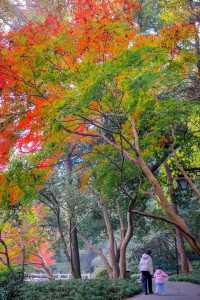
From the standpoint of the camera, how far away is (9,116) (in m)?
10.8

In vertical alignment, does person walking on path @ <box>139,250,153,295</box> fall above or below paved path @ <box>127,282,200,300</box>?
above

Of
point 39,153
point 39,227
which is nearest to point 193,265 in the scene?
point 39,227

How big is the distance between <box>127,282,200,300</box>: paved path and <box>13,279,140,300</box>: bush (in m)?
0.64

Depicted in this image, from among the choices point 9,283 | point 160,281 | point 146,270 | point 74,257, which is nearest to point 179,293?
point 160,281

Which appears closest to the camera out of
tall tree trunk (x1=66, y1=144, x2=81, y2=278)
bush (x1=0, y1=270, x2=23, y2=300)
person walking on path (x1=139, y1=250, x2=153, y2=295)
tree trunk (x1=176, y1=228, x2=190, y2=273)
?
person walking on path (x1=139, y1=250, x2=153, y2=295)

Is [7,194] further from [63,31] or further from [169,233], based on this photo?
[169,233]

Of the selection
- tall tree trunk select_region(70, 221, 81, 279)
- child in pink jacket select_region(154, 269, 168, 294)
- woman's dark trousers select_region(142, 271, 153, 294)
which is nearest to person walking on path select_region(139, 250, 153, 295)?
woman's dark trousers select_region(142, 271, 153, 294)

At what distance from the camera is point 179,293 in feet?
37.7

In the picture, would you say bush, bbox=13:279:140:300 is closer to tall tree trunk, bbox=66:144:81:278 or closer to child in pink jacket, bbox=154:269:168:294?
child in pink jacket, bbox=154:269:168:294

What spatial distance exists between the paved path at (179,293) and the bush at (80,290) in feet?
2.09

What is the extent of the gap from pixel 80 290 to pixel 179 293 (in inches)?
114

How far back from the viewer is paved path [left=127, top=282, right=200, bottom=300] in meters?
10.6

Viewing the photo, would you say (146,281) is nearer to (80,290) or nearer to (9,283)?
(80,290)

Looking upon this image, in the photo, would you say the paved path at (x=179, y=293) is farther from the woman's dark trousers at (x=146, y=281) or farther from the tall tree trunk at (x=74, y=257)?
the tall tree trunk at (x=74, y=257)
